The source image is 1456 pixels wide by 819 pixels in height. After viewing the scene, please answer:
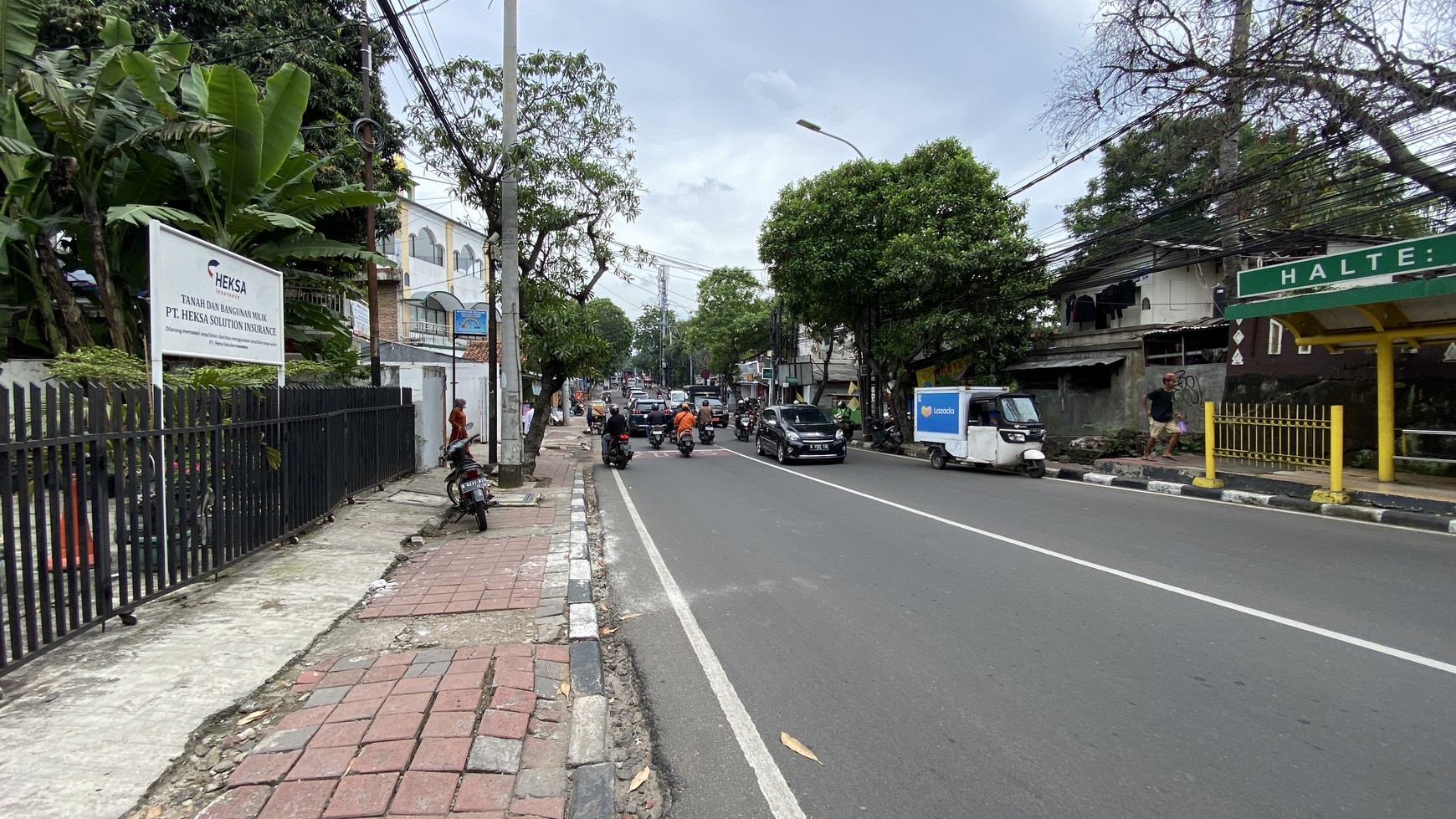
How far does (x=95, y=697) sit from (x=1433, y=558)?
1020cm

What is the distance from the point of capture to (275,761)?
119 inches

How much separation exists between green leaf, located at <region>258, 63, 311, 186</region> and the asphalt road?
22.6ft

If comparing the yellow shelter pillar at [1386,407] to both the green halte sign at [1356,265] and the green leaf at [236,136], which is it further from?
the green leaf at [236,136]

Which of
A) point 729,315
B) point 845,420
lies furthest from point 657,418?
point 729,315

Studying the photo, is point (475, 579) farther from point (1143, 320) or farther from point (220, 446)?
point (1143, 320)

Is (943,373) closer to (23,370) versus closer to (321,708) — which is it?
(23,370)

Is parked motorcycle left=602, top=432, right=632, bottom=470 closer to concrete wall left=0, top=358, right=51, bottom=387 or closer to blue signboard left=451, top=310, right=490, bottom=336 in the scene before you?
blue signboard left=451, top=310, right=490, bottom=336

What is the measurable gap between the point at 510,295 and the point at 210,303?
5.95 meters

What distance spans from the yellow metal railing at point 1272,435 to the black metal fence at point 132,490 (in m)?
12.7

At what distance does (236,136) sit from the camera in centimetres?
862

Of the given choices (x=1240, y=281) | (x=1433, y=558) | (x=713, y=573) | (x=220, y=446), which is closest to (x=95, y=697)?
(x=220, y=446)

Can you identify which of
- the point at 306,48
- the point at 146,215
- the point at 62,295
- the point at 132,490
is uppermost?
the point at 306,48

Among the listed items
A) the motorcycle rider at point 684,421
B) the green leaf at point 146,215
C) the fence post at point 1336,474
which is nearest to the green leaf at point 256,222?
the green leaf at point 146,215

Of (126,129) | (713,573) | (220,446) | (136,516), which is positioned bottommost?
(713,573)
